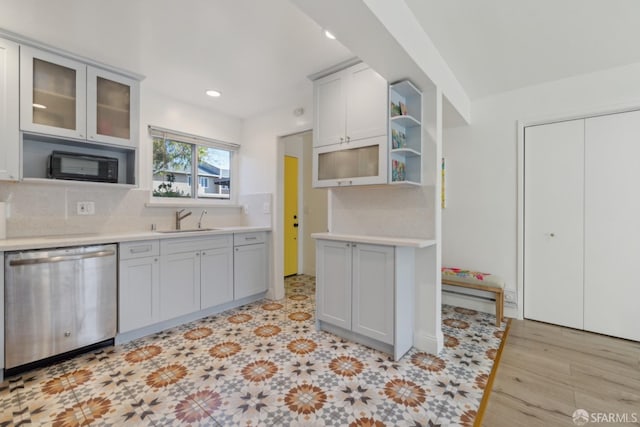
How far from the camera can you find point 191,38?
2.19 metres

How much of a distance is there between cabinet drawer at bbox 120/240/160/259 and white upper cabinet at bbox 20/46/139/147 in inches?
37.2

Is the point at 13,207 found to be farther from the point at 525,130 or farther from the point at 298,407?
the point at 525,130

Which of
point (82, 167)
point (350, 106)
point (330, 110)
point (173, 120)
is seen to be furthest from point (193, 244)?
point (350, 106)

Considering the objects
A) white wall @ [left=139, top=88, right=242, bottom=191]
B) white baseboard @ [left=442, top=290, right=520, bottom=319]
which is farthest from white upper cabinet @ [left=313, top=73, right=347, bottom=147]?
white baseboard @ [left=442, top=290, right=520, bottom=319]

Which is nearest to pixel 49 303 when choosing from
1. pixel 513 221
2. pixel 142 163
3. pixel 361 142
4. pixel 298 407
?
pixel 142 163

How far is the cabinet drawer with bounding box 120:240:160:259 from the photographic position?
2.42 metres

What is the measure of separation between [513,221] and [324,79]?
2.42m

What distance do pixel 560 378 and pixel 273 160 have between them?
10.9 feet

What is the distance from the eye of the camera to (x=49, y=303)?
6.73 ft

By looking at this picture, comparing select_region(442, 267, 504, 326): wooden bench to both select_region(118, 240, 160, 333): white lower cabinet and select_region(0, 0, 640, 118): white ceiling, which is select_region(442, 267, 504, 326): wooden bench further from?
select_region(118, 240, 160, 333): white lower cabinet

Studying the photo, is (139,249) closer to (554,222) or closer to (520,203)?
(520,203)

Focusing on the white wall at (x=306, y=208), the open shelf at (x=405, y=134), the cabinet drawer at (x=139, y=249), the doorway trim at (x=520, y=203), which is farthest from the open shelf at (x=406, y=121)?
the white wall at (x=306, y=208)

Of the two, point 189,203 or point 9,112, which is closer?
point 9,112

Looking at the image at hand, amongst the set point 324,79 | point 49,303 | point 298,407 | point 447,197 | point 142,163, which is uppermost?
point 324,79
